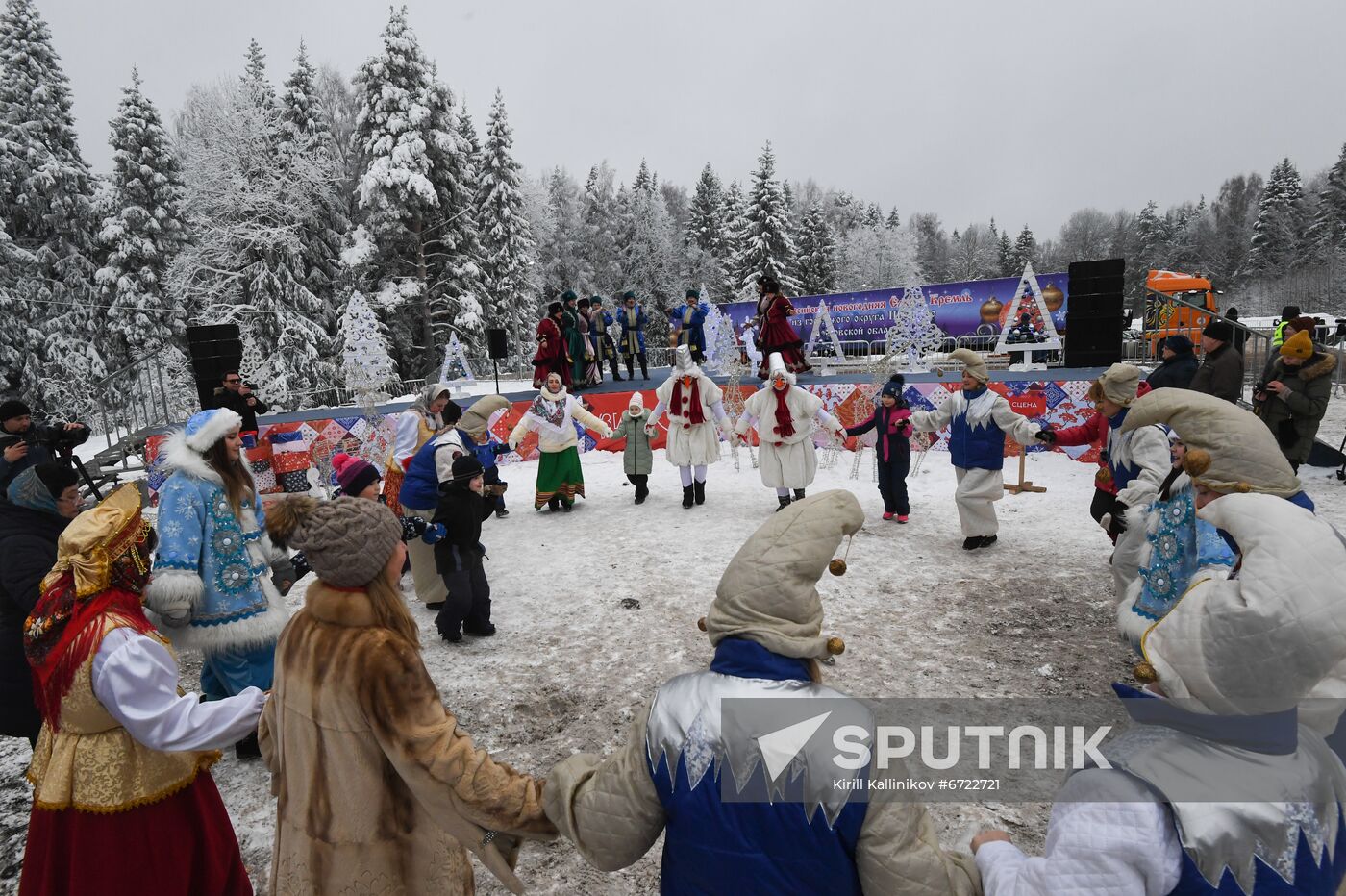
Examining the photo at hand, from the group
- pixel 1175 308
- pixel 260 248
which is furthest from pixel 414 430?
pixel 1175 308

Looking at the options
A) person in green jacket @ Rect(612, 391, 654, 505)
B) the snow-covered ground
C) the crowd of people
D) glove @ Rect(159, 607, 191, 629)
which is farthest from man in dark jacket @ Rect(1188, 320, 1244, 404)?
glove @ Rect(159, 607, 191, 629)

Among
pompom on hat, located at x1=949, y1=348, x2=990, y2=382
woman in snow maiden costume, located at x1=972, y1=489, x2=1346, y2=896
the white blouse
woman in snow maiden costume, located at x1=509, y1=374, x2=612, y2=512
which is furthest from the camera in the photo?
woman in snow maiden costume, located at x1=509, y1=374, x2=612, y2=512

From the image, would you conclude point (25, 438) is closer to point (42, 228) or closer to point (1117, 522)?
point (1117, 522)

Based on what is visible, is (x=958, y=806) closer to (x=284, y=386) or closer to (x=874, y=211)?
(x=284, y=386)

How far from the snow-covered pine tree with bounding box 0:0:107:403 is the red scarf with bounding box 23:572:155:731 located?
2359cm

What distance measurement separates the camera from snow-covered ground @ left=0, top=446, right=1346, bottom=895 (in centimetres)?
340

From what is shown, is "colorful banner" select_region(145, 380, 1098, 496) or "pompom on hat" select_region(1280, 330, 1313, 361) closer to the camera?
"pompom on hat" select_region(1280, 330, 1313, 361)

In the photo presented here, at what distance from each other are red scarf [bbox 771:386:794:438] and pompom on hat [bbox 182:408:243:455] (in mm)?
5718

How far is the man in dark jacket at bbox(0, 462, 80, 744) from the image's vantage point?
2.70 metres

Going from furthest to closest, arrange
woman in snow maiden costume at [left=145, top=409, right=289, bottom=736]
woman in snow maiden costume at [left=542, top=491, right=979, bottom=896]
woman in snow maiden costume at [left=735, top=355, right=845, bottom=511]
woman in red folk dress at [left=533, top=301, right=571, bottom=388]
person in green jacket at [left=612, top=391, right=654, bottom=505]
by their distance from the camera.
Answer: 1. woman in red folk dress at [left=533, top=301, right=571, bottom=388]
2. person in green jacket at [left=612, top=391, right=654, bottom=505]
3. woman in snow maiden costume at [left=735, top=355, right=845, bottom=511]
4. woman in snow maiden costume at [left=145, top=409, right=289, bottom=736]
5. woman in snow maiden costume at [left=542, top=491, right=979, bottom=896]

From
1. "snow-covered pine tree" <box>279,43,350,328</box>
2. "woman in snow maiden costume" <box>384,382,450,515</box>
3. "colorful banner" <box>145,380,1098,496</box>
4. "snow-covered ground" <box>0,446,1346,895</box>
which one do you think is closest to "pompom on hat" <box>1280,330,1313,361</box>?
"snow-covered ground" <box>0,446,1346,895</box>

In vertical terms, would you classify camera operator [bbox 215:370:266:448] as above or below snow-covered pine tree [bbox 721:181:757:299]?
below

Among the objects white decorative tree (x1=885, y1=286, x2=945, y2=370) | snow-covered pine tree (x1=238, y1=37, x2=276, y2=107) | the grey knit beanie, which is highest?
snow-covered pine tree (x1=238, y1=37, x2=276, y2=107)

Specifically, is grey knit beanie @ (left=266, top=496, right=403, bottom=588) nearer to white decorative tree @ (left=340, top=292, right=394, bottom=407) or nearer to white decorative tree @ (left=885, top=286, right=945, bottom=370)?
white decorative tree @ (left=340, top=292, right=394, bottom=407)
